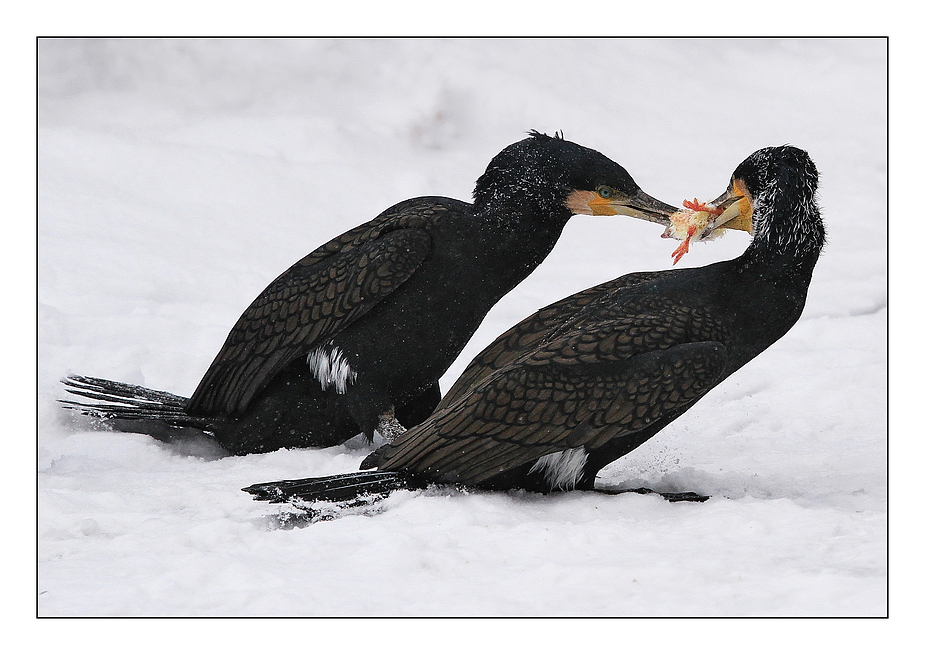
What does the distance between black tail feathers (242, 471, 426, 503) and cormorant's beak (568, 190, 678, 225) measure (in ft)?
5.35

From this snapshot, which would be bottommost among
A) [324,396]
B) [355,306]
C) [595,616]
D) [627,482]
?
[595,616]

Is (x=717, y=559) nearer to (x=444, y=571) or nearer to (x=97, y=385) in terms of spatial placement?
(x=444, y=571)

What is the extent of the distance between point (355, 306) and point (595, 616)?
2.31 m

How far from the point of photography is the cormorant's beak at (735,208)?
5195mm

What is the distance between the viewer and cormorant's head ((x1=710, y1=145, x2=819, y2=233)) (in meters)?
4.96

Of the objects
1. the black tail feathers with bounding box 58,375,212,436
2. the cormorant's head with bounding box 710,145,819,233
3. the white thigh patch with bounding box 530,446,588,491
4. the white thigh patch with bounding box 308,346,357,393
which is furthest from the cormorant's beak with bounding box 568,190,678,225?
the black tail feathers with bounding box 58,375,212,436

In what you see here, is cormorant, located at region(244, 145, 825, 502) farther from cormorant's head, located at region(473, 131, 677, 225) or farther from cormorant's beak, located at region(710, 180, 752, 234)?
cormorant's head, located at region(473, 131, 677, 225)

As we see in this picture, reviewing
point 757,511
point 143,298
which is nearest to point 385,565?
point 757,511

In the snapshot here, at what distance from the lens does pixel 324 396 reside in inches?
231

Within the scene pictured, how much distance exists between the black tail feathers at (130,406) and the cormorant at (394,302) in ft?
0.69

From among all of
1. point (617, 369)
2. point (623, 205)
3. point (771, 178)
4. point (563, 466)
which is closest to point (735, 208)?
point (771, 178)

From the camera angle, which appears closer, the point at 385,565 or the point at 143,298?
the point at 385,565

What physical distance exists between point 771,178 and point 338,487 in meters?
2.35

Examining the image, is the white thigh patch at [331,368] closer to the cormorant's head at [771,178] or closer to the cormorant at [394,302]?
the cormorant at [394,302]
